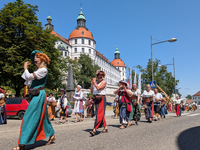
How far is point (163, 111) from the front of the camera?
15.7 meters

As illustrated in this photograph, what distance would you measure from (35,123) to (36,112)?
0.25 metres

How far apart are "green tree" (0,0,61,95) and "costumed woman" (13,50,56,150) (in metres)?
20.9

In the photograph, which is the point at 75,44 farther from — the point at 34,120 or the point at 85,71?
the point at 34,120

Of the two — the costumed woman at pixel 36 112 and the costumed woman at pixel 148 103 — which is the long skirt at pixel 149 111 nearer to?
the costumed woman at pixel 148 103

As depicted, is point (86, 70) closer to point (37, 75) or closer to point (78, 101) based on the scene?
point (78, 101)

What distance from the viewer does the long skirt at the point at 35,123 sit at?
461 cm

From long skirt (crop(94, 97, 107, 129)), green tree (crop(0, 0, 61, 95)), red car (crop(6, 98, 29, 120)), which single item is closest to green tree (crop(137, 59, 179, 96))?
green tree (crop(0, 0, 61, 95))

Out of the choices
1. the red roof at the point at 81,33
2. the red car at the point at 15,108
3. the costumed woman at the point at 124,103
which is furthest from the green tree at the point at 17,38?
the red roof at the point at 81,33

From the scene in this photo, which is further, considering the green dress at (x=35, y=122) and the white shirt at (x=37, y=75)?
the white shirt at (x=37, y=75)

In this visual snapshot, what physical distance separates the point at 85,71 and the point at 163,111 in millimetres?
57372

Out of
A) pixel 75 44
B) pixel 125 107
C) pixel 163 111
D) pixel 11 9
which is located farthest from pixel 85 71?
pixel 125 107

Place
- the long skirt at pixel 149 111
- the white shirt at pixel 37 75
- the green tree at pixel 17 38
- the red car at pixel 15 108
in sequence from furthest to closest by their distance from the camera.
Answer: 1. the green tree at pixel 17 38
2. the red car at pixel 15 108
3. the long skirt at pixel 149 111
4. the white shirt at pixel 37 75

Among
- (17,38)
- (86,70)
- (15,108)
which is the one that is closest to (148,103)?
(15,108)

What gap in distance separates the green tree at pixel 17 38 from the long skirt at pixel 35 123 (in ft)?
69.0
